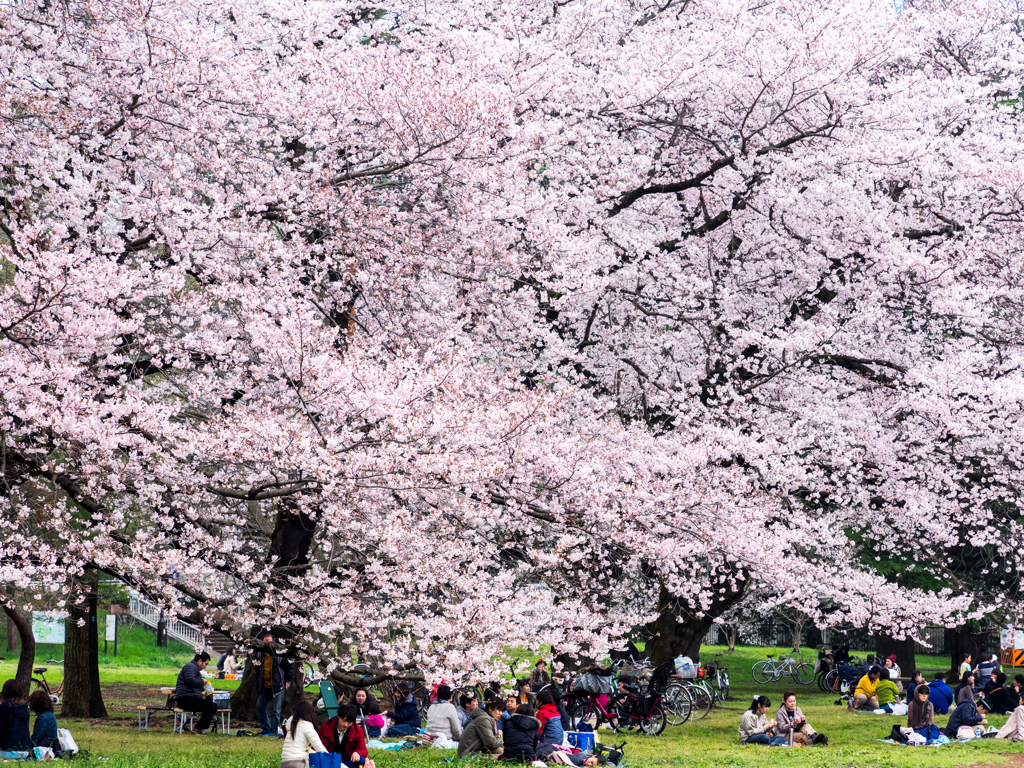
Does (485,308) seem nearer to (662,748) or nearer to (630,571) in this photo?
(662,748)

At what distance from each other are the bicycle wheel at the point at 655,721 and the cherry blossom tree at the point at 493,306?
122cm

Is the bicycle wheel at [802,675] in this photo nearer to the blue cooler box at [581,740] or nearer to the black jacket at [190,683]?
the blue cooler box at [581,740]

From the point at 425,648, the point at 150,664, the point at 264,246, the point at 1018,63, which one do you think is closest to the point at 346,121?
the point at 264,246

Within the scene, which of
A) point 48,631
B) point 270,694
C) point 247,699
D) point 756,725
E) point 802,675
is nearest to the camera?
→ point 756,725

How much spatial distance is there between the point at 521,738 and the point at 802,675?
20622 mm

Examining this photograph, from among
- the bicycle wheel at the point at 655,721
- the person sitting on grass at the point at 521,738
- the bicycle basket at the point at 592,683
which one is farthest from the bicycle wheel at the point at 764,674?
the person sitting on grass at the point at 521,738

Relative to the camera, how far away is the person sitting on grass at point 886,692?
62.6ft

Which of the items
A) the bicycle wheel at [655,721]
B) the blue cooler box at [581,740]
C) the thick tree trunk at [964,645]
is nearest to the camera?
the blue cooler box at [581,740]

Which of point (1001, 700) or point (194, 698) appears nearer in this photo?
point (194, 698)

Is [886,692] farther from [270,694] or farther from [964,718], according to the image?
[270,694]

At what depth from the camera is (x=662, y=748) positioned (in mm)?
14117

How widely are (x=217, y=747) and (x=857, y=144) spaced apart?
12.3 meters

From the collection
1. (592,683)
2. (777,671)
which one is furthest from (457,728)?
(777,671)

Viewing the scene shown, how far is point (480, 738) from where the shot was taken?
40.3 ft
